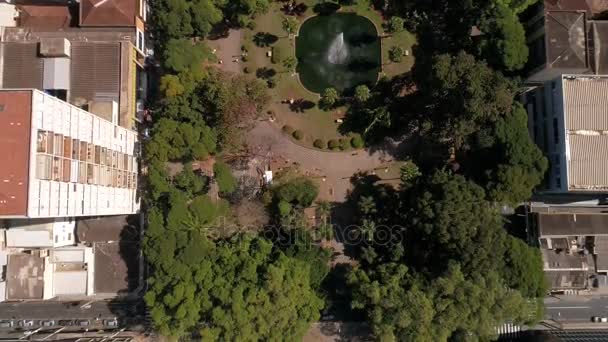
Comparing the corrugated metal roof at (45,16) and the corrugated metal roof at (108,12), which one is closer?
the corrugated metal roof at (108,12)

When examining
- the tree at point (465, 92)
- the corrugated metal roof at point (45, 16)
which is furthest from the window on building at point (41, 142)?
the tree at point (465, 92)


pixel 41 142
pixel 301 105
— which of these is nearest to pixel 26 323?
pixel 41 142

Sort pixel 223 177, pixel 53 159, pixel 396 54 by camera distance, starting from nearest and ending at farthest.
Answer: pixel 53 159 < pixel 223 177 < pixel 396 54

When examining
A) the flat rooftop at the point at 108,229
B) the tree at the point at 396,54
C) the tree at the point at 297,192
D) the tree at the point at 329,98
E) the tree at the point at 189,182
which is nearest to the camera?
the tree at the point at 189,182

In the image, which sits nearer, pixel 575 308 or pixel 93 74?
pixel 93 74

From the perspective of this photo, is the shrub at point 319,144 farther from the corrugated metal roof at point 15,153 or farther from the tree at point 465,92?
the corrugated metal roof at point 15,153

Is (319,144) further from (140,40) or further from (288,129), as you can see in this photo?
(140,40)

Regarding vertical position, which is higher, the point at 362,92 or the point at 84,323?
the point at 362,92

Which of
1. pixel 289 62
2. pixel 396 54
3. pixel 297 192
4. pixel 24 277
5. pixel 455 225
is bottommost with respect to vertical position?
pixel 24 277
